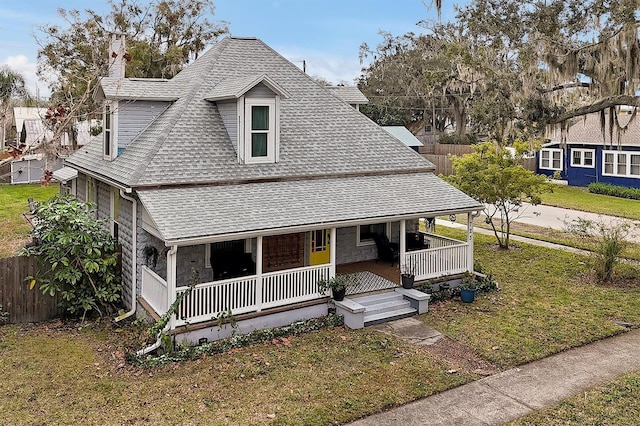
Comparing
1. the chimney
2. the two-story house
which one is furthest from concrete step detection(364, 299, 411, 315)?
the chimney

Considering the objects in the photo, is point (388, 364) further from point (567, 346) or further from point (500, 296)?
point (500, 296)

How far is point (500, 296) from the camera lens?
13.8m

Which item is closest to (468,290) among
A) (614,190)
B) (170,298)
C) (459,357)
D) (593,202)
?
(459,357)

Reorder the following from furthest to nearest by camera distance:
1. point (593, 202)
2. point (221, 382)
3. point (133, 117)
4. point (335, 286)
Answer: point (593, 202)
point (133, 117)
point (335, 286)
point (221, 382)

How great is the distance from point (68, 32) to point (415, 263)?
29415 millimetres

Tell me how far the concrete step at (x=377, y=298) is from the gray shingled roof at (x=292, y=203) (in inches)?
73.4

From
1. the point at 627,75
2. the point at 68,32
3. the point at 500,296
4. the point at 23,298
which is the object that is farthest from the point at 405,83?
the point at 23,298

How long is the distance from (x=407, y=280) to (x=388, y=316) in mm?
1243

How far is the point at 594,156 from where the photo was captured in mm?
34875

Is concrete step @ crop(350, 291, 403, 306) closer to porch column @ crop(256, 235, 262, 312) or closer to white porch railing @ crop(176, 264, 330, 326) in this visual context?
white porch railing @ crop(176, 264, 330, 326)

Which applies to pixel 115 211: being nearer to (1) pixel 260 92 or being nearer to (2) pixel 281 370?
(1) pixel 260 92

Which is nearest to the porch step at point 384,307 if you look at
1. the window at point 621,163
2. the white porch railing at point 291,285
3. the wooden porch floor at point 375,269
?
the wooden porch floor at point 375,269

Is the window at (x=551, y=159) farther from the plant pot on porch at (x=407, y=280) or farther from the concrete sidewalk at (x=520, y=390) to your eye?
the concrete sidewalk at (x=520, y=390)

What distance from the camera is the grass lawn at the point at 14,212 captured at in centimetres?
1811
